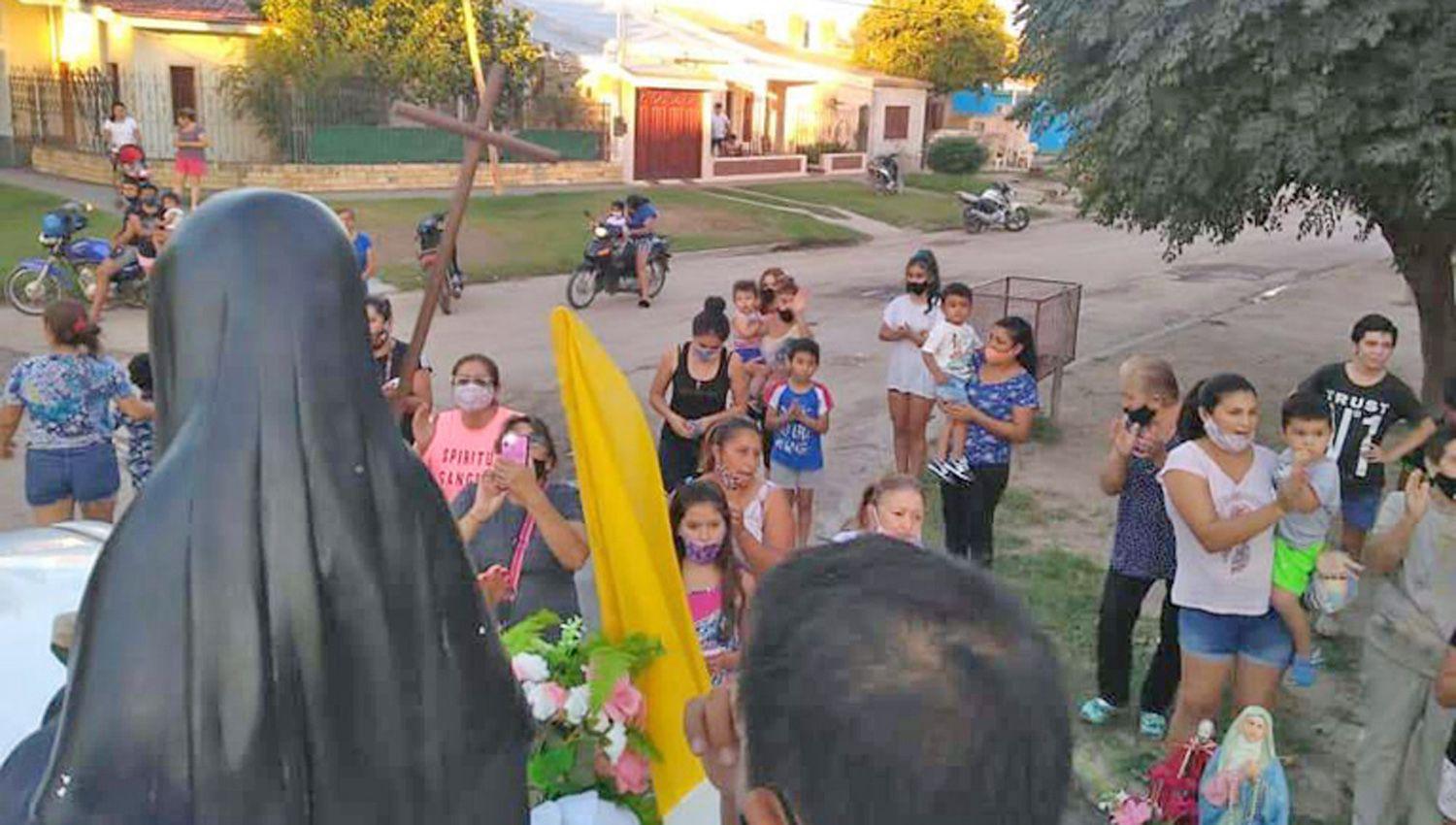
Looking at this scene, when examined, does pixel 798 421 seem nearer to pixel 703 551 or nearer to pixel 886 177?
pixel 703 551

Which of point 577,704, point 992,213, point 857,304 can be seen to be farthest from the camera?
point 992,213

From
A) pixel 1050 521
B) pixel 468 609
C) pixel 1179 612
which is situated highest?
pixel 468 609

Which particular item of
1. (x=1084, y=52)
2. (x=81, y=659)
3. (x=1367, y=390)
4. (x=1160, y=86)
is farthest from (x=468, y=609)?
(x=1084, y=52)

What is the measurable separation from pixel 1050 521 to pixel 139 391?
5.26 m

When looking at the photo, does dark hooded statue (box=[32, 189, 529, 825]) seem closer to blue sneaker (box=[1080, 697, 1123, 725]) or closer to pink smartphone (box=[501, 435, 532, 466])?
pink smartphone (box=[501, 435, 532, 466])

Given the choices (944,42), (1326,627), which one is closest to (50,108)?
(1326,627)

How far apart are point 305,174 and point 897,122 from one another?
1993cm

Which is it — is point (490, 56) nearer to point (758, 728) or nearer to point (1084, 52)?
point (1084, 52)

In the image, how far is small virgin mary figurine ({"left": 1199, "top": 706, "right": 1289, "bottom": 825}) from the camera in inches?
158

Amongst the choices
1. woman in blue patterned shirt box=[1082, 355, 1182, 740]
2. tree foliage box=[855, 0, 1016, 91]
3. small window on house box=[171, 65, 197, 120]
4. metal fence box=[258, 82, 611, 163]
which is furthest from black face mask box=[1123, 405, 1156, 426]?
A: tree foliage box=[855, 0, 1016, 91]

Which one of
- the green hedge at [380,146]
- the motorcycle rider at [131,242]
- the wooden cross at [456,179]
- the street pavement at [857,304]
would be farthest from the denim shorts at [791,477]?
the green hedge at [380,146]

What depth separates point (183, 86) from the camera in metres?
23.4

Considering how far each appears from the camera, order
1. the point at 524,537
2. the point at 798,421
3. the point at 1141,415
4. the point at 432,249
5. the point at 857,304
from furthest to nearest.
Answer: the point at 857,304, the point at 432,249, the point at 798,421, the point at 1141,415, the point at 524,537

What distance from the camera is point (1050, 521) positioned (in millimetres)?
7875
